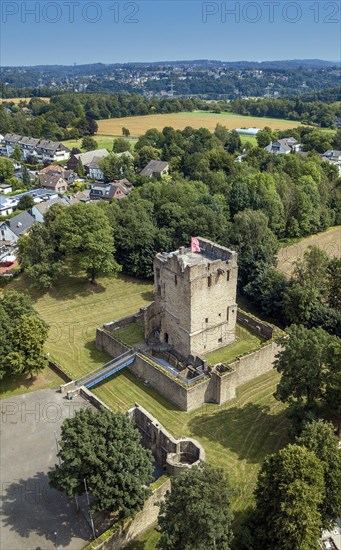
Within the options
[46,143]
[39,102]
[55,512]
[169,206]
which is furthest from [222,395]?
[39,102]

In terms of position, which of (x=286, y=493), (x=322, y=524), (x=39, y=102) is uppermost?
(x=39, y=102)

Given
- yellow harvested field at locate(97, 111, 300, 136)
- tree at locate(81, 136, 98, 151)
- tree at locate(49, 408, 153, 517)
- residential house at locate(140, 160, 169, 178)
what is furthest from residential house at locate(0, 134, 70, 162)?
tree at locate(49, 408, 153, 517)

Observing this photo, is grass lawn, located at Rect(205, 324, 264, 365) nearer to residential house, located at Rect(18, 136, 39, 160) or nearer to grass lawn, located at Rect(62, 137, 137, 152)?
residential house, located at Rect(18, 136, 39, 160)

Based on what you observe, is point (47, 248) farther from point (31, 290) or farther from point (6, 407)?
point (6, 407)

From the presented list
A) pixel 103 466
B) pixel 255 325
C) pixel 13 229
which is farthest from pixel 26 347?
pixel 13 229

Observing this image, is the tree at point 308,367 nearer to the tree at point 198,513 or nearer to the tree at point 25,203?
the tree at point 198,513

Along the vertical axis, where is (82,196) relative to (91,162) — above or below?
below

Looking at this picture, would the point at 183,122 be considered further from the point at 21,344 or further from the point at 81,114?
the point at 21,344
